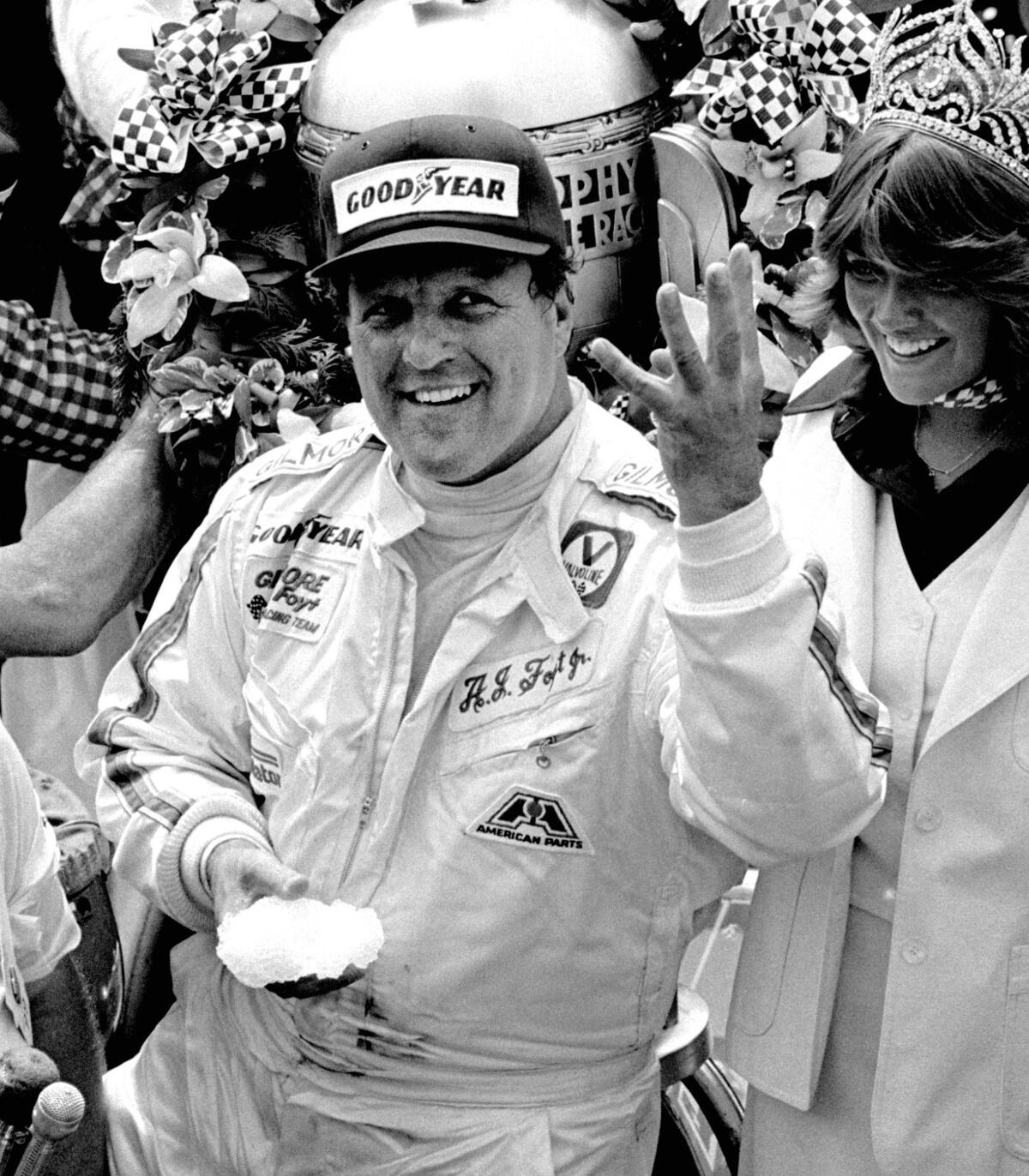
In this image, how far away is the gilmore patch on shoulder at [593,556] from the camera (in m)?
1.91

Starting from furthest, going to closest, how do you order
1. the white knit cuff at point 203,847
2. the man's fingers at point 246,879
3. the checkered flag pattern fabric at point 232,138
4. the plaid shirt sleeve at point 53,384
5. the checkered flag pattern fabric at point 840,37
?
the plaid shirt sleeve at point 53,384 < the checkered flag pattern fabric at point 232,138 < the checkered flag pattern fabric at point 840,37 < the white knit cuff at point 203,847 < the man's fingers at point 246,879

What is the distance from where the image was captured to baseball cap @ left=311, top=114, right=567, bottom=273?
187 cm

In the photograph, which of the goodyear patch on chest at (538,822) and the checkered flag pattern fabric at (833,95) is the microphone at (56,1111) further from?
the checkered flag pattern fabric at (833,95)

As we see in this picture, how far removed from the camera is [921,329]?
174 centimetres

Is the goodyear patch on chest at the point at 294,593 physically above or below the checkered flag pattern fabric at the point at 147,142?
below

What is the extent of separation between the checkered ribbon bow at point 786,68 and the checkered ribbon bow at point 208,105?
608mm

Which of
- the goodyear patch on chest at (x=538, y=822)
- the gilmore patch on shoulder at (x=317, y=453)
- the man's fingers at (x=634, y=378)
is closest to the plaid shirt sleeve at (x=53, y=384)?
the gilmore patch on shoulder at (x=317, y=453)

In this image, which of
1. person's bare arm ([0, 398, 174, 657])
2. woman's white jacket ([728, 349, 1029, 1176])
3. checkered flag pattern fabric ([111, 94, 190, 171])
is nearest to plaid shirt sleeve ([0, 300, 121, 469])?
person's bare arm ([0, 398, 174, 657])

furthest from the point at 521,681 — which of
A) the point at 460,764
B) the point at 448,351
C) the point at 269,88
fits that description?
the point at 269,88

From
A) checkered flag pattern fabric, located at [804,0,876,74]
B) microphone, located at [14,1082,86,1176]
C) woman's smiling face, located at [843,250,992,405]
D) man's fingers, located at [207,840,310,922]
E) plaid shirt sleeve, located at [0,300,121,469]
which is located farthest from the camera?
plaid shirt sleeve, located at [0,300,121,469]

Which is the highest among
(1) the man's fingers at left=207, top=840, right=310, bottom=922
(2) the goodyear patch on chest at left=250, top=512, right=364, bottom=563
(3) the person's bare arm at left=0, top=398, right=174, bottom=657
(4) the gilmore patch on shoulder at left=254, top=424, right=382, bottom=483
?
(4) the gilmore patch on shoulder at left=254, top=424, right=382, bottom=483

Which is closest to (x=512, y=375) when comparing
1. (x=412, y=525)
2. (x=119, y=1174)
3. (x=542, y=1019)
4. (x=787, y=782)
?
(x=412, y=525)

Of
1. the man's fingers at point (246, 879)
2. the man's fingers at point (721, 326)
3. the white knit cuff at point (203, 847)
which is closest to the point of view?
the man's fingers at point (721, 326)

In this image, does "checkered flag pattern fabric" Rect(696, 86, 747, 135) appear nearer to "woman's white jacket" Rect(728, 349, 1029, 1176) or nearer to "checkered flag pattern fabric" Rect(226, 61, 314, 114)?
"checkered flag pattern fabric" Rect(226, 61, 314, 114)
